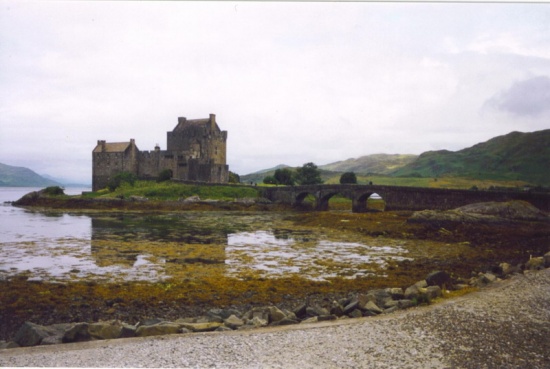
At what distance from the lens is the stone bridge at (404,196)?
28566 mm

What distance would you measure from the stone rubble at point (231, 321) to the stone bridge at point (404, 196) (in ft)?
58.0

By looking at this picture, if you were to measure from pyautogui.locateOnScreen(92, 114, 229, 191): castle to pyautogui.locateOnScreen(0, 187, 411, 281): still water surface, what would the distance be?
33912mm

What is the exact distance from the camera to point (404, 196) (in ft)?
132

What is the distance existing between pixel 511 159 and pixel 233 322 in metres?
17.3

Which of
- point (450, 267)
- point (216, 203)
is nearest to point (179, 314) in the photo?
point (450, 267)

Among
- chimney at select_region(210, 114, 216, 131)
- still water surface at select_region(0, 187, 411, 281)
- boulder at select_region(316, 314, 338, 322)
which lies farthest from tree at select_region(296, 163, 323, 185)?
boulder at select_region(316, 314, 338, 322)

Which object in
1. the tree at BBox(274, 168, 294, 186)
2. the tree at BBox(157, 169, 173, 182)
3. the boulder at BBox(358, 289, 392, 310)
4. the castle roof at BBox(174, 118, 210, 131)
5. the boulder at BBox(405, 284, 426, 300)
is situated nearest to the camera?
the boulder at BBox(358, 289, 392, 310)

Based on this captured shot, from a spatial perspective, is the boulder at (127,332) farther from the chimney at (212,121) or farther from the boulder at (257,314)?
the chimney at (212,121)

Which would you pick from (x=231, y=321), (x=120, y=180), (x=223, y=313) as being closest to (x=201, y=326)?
(x=231, y=321)

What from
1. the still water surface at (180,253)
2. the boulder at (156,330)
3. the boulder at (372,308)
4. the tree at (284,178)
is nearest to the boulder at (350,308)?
the boulder at (372,308)

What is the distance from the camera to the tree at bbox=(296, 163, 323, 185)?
6633 cm

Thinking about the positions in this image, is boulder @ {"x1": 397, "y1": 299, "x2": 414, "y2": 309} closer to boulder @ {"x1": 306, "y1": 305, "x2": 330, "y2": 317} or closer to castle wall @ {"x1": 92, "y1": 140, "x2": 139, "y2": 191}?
boulder @ {"x1": 306, "y1": 305, "x2": 330, "y2": 317}

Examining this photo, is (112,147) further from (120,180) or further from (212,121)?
(212,121)

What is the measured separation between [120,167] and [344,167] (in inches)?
3641
